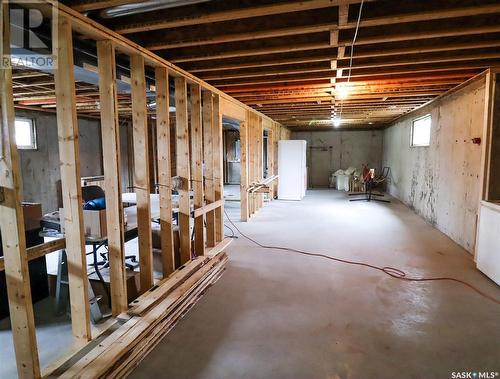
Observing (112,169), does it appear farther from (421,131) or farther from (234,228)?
(421,131)

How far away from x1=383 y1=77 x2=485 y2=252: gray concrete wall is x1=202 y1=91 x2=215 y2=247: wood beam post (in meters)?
3.41

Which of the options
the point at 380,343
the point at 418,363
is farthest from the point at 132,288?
the point at 418,363

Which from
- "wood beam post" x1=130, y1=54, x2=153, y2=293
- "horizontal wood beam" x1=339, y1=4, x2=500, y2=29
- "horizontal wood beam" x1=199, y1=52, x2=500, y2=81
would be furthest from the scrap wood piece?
"horizontal wood beam" x1=339, y1=4, x2=500, y2=29

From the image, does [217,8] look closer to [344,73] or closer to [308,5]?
[308,5]

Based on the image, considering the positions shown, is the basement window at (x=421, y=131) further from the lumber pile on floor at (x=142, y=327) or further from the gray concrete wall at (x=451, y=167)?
the lumber pile on floor at (x=142, y=327)

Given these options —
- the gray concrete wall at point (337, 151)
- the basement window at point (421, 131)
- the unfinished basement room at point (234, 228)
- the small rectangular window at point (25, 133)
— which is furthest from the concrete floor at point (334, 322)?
the gray concrete wall at point (337, 151)

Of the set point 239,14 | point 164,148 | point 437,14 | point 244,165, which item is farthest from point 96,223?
point 244,165

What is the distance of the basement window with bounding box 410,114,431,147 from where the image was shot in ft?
21.3

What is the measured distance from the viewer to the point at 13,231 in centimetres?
163

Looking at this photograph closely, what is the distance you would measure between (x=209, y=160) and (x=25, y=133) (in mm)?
4635

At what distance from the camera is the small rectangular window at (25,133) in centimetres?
627

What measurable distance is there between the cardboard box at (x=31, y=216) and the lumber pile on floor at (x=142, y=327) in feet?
4.06

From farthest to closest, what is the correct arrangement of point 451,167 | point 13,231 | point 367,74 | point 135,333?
point 451,167 < point 367,74 < point 135,333 < point 13,231

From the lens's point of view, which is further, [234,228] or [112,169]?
[234,228]
